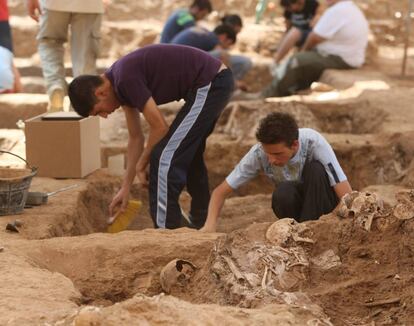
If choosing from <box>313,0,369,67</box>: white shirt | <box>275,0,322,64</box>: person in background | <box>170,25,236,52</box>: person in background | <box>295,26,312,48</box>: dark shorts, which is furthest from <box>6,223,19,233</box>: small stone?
<box>295,26,312,48</box>: dark shorts

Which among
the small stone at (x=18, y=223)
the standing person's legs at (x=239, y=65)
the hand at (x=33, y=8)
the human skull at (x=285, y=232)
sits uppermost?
the hand at (x=33, y=8)

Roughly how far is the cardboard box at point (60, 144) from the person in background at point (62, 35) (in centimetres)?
A: 142

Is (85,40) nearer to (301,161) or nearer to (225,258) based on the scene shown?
(301,161)

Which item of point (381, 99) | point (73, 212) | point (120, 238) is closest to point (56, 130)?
point (73, 212)

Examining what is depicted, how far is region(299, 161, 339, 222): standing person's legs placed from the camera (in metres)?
5.32

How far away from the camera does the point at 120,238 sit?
501 cm

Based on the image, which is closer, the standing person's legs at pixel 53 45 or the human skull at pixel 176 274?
the human skull at pixel 176 274

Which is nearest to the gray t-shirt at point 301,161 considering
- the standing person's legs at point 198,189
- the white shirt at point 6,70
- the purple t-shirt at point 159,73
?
the purple t-shirt at point 159,73

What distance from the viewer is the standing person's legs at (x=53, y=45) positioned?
8398 mm

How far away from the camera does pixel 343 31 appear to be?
11344mm

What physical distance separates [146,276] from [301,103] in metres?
4.76

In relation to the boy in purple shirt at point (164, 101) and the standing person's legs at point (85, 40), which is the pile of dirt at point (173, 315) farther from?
the standing person's legs at point (85, 40)

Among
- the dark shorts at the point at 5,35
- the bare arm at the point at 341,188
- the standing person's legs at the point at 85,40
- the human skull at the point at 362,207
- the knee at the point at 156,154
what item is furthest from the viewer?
the dark shorts at the point at 5,35

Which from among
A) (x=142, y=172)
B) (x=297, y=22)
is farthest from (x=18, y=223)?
(x=297, y=22)
